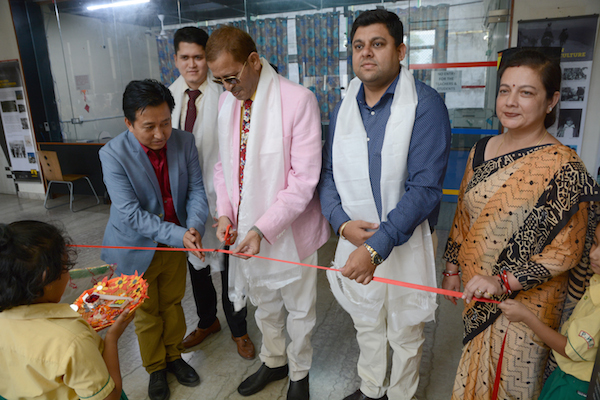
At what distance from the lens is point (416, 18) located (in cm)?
434

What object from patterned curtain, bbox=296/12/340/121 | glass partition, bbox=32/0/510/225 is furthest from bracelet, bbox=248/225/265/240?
patterned curtain, bbox=296/12/340/121

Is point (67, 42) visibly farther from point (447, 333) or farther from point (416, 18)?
point (447, 333)

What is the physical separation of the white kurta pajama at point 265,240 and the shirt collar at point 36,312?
32.5 inches

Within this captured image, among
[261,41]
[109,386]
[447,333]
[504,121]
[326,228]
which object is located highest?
[261,41]

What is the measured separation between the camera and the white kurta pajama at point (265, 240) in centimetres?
177

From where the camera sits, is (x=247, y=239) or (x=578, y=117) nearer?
(x=247, y=239)

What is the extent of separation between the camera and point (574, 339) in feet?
3.84

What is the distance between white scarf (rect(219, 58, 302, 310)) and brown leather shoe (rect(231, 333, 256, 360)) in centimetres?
64

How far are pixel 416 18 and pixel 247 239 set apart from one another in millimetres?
3708

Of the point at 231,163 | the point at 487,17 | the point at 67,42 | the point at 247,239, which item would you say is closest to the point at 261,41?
the point at 487,17

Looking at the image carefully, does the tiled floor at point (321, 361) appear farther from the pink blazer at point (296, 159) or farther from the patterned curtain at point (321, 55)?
the patterned curtain at point (321, 55)

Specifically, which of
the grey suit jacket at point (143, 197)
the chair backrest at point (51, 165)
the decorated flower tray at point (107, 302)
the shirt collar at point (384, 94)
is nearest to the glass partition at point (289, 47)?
the chair backrest at point (51, 165)

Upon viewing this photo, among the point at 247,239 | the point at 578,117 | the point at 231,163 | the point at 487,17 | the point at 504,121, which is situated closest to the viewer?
the point at 504,121

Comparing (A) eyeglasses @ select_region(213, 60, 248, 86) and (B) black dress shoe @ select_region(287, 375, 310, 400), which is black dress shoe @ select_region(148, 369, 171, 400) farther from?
(A) eyeglasses @ select_region(213, 60, 248, 86)
